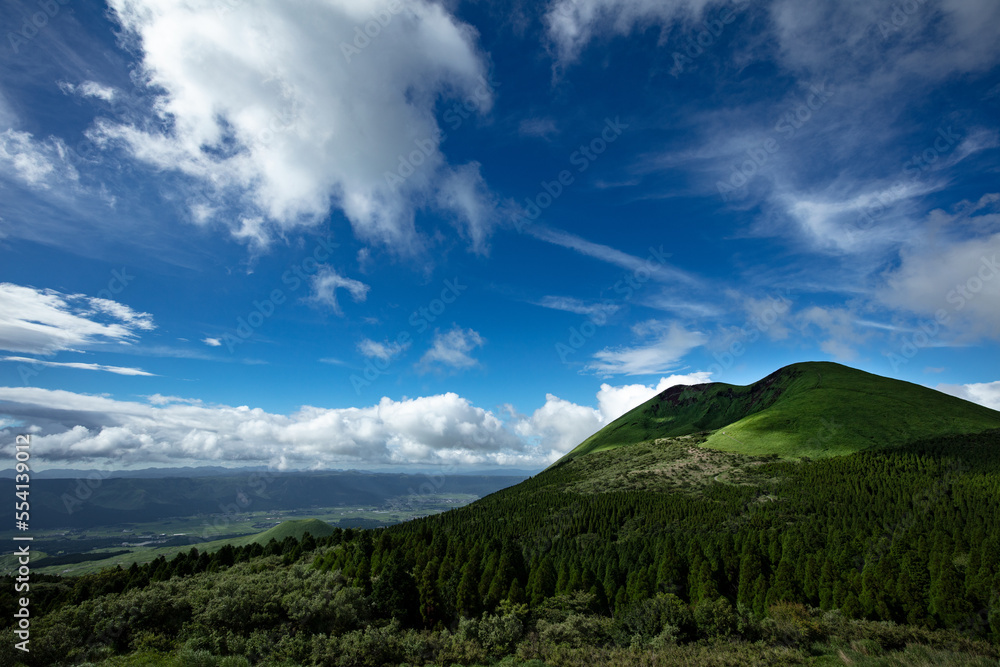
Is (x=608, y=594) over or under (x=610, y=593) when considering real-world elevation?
under

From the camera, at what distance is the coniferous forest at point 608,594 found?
4228 centimetres

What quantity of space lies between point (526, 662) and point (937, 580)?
67512 millimetres

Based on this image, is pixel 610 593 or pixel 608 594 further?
pixel 610 593

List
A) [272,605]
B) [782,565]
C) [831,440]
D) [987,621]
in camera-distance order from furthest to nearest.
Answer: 1. [831,440]
2. [782,565]
3. [987,621]
4. [272,605]

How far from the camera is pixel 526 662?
4041 cm

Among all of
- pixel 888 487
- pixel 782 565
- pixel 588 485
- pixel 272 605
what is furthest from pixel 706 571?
pixel 588 485

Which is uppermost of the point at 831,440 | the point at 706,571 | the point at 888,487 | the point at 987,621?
the point at 831,440

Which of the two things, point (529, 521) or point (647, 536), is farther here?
point (529, 521)

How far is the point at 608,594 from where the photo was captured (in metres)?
78.6

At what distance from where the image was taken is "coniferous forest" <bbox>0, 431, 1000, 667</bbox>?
1665 inches

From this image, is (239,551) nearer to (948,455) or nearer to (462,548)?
(462,548)

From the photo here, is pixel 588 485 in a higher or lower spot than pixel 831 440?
lower

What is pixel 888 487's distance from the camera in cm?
13088

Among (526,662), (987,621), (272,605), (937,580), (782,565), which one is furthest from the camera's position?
(782,565)
